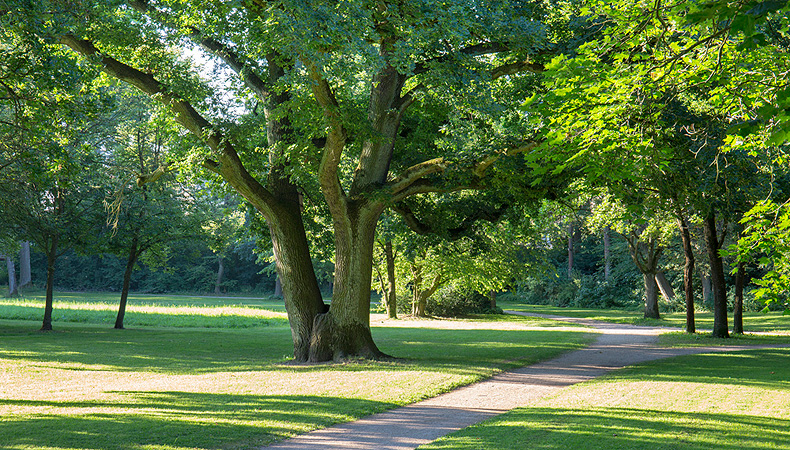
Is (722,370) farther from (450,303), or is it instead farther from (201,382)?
(450,303)

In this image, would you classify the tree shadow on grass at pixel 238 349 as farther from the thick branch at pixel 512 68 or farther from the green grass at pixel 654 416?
the thick branch at pixel 512 68

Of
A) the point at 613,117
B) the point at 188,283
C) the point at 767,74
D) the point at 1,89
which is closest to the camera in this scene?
the point at 767,74

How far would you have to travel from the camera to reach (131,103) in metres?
33.3

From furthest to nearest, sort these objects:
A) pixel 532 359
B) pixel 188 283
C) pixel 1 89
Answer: pixel 188 283, pixel 532 359, pixel 1 89

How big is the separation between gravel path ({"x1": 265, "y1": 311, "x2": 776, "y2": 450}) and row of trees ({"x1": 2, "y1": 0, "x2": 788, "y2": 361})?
3.48 m

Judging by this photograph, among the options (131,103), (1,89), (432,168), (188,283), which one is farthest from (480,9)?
(188,283)

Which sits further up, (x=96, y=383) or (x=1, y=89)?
(x=1, y=89)

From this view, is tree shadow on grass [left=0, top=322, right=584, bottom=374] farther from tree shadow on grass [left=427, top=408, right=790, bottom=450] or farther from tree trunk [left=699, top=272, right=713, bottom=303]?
tree trunk [left=699, top=272, right=713, bottom=303]

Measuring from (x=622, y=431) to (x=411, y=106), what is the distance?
9.81 meters

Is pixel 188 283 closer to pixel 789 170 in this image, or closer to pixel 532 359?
pixel 532 359

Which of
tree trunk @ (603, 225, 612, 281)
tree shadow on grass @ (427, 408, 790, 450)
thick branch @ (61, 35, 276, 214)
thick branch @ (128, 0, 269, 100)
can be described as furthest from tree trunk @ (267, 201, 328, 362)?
tree trunk @ (603, 225, 612, 281)

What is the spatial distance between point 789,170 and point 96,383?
1373 cm

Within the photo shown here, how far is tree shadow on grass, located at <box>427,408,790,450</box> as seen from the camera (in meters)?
6.61

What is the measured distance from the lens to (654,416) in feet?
26.5
